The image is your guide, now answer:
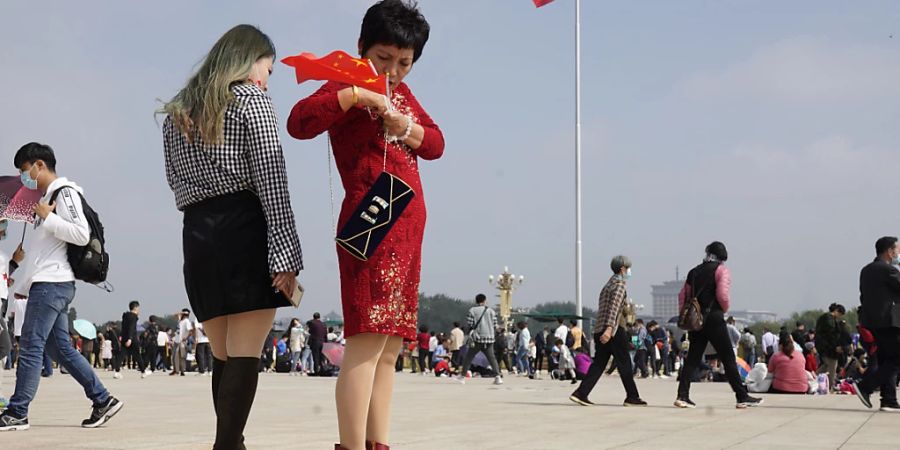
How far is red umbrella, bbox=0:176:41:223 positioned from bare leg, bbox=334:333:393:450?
4083 mm

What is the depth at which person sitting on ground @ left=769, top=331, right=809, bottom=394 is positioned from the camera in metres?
15.2

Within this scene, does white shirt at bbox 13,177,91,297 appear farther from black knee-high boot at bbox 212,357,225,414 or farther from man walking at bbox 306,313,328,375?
man walking at bbox 306,313,328,375

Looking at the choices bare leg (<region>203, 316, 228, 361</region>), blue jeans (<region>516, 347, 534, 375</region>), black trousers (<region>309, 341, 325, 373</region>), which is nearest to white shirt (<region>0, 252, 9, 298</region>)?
bare leg (<region>203, 316, 228, 361</region>)

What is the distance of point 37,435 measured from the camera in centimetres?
626

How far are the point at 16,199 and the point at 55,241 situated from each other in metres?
0.65

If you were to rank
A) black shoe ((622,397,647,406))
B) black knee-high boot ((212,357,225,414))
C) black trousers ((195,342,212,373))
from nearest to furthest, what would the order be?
black knee-high boot ((212,357,225,414)) → black shoe ((622,397,647,406)) → black trousers ((195,342,212,373))

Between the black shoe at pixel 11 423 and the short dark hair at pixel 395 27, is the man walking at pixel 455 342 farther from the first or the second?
the short dark hair at pixel 395 27

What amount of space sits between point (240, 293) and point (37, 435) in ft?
10.9

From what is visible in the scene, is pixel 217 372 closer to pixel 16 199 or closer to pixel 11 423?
pixel 11 423

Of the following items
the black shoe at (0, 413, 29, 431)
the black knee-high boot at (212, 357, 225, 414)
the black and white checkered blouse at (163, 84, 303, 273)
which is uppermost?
the black and white checkered blouse at (163, 84, 303, 273)

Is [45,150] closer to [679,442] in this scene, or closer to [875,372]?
[679,442]

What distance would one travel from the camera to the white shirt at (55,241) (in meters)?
6.53

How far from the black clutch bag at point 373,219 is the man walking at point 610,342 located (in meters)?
7.52

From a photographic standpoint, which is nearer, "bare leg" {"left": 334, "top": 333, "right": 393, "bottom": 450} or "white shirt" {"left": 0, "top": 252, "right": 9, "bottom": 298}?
"bare leg" {"left": 334, "top": 333, "right": 393, "bottom": 450}
